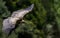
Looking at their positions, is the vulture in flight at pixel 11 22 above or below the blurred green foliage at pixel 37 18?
below

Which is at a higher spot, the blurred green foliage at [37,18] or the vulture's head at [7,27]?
the blurred green foliage at [37,18]

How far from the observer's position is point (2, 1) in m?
2.08

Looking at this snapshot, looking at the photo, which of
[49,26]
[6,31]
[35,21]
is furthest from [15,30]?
[49,26]

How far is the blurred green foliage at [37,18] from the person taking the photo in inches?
80.4

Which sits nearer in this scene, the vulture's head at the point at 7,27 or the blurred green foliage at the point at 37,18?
the vulture's head at the point at 7,27

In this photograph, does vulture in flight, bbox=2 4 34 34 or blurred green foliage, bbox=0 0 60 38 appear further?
blurred green foliage, bbox=0 0 60 38

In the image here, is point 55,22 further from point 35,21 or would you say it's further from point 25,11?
point 25,11

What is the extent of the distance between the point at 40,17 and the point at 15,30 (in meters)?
0.43

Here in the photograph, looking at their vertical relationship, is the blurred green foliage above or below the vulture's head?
above

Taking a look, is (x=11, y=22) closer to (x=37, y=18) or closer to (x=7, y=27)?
(x=7, y=27)

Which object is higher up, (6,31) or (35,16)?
(35,16)

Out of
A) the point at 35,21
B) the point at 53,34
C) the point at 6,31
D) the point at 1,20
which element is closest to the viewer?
the point at 6,31

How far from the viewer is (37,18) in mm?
2262

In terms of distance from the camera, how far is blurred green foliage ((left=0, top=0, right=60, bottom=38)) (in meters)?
2.04
